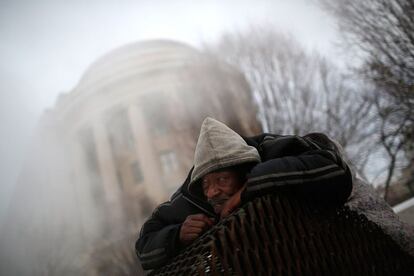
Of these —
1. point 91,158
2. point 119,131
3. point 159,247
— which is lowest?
point 159,247

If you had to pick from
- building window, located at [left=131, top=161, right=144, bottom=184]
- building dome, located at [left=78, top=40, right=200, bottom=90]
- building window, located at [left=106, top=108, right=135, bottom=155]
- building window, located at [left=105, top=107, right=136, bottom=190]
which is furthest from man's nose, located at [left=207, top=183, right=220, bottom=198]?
building window, located at [left=106, top=108, right=135, bottom=155]

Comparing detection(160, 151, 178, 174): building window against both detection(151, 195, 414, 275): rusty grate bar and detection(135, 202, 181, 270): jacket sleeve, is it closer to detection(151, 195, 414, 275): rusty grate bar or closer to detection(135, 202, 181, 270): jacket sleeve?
detection(135, 202, 181, 270): jacket sleeve

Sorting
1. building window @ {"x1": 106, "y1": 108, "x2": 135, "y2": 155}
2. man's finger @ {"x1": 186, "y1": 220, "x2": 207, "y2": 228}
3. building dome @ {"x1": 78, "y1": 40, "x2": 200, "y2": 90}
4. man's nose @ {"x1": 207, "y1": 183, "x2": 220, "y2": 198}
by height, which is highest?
building dome @ {"x1": 78, "y1": 40, "x2": 200, "y2": 90}

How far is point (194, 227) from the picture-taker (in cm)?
98

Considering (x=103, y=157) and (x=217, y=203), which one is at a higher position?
(x=103, y=157)

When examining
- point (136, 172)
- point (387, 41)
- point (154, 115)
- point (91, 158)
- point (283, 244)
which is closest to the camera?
point (283, 244)

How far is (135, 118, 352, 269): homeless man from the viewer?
0.86 meters

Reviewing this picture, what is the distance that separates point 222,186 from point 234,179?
0.17 ft

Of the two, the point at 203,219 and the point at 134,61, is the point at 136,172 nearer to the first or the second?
the point at 134,61

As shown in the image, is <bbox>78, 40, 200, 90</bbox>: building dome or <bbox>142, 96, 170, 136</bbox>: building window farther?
<bbox>78, 40, 200, 90</bbox>: building dome

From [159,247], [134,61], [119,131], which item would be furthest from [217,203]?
[119,131]

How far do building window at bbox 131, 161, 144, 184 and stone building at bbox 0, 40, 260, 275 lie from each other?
0.08 m

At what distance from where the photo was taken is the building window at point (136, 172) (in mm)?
23125

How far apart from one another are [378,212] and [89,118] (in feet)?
84.4
